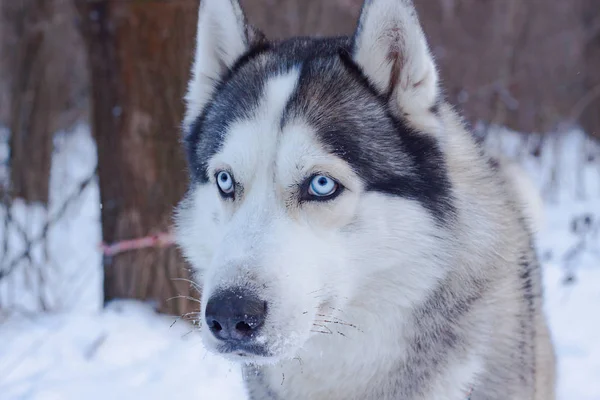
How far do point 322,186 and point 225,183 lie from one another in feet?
1.24

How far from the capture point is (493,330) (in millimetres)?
2232

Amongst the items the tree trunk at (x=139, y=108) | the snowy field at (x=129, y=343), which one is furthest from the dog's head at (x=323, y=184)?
the tree trunk at (x=139, y=108)

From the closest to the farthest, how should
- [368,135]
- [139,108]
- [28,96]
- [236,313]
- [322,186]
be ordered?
1. [236,313]
2. [322,186]
3. [368,135]
4. [139,108]
5. [28,96]

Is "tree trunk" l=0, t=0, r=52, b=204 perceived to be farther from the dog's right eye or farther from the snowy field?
the dog's right eye

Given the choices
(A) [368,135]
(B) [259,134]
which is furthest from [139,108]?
(A) [368,135]

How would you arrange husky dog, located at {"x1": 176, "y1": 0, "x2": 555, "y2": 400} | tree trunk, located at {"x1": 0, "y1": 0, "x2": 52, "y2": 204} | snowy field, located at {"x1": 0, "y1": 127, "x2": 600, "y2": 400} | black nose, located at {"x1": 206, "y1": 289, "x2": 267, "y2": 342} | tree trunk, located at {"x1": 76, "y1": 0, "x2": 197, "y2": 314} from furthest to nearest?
tree trunk, located at {"x1": 0, "y1": 0, "x2": 52, "y2": 204}
tree trunk, located at {"x1": 76, "y1": 0, "x2": 197, "y2": 314}
snowy field, located at {"x1": 0, "y1": 127, "x2": 600, "y2": 400}
husky dog, located at {"x1": 176, "y1": 0, "x2": 555, "y2": 400}
black nose, located at {"x1": 206, "y1": 289, "x2": 267, "y2": 342}

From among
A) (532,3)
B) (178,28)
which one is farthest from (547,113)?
(178,28)

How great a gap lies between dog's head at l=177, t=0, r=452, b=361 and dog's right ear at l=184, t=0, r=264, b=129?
10cm

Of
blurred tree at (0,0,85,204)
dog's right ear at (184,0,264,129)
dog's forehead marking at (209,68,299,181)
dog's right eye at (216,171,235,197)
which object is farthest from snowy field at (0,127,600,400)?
blurred tree at (0,0,85,204)

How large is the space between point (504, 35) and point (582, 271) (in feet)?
25.0

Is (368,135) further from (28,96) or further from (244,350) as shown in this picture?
(28,96)

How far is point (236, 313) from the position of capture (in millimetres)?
1728

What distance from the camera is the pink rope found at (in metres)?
4.27

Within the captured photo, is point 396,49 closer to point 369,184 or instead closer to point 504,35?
point 369,184
